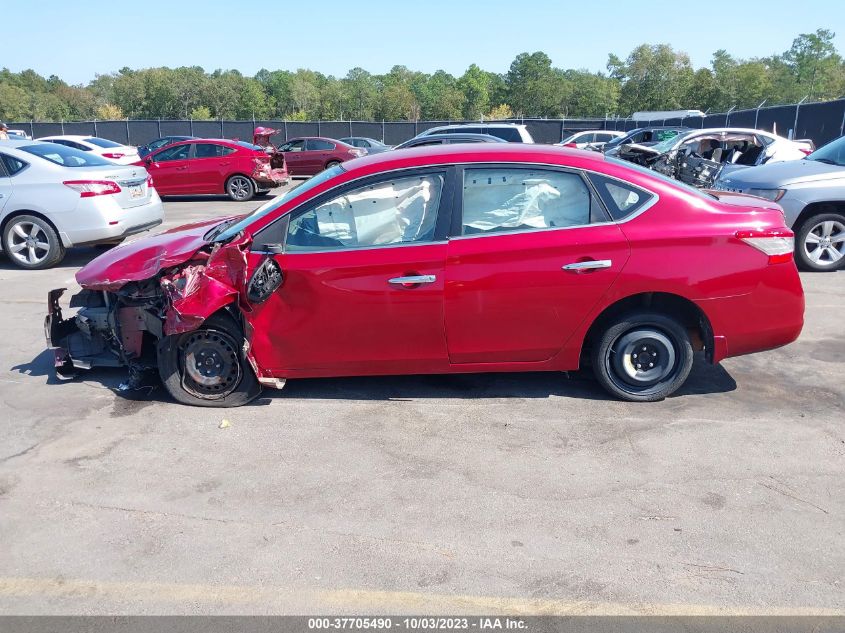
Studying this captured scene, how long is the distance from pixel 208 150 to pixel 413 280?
15.0m

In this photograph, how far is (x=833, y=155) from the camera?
30.0 ft

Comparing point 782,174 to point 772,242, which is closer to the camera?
point 772,242

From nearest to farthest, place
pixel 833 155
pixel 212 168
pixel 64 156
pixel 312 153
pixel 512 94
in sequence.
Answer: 1. pixel 833 155
2. pixel 64 156
3. pixel 212 168
4. pixel 312 153
5. pixel 512 94

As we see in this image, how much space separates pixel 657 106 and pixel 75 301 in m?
86.2

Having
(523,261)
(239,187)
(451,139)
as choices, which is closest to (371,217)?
(523,261)

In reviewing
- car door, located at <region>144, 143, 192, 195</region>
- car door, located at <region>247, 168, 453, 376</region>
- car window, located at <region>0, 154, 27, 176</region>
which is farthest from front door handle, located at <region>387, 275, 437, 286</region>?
car door, located at <region>144, 143, 192, 195</region>

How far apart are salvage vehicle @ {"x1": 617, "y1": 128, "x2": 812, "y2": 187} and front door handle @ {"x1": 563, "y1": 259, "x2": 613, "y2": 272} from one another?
8.89 m

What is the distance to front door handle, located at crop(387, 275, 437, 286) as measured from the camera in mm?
4504

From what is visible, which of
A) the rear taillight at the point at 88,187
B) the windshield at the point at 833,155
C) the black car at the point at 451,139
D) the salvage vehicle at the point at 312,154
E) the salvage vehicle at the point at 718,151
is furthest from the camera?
the salvage vehicle at the point at 312,154

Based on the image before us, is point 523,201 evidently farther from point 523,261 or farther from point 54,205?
point 54,205

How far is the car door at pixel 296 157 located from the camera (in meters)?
24.3

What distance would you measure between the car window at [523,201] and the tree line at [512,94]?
7576cm

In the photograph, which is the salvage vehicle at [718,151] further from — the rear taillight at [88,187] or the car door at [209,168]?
the car door at [209,168]

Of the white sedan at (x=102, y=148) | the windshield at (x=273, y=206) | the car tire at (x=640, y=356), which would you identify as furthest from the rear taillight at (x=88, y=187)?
the white sedan at (x=102, y=148)
